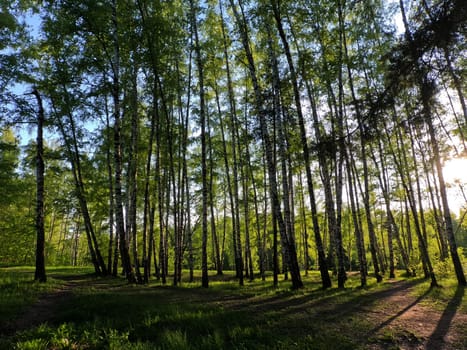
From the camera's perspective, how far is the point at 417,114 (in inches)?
183

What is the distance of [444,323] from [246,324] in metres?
4.64

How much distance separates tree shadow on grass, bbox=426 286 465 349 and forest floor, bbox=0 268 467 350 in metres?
0.02

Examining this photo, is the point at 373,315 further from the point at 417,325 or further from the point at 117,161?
the point at 117,161

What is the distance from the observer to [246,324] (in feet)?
17.3

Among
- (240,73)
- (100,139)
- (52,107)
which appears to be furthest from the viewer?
(240,73)

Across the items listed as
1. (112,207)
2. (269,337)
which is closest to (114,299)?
(269,337)

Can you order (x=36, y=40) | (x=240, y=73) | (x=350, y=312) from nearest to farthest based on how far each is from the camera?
(x=350, y=312) → (x=36, y=40) → (x=240, y=73)

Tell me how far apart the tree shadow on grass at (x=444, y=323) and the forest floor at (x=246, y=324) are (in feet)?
0.06

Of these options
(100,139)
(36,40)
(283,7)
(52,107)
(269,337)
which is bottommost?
(269,337)

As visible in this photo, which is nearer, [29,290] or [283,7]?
[29,290]

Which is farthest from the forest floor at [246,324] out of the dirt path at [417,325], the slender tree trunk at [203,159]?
the slender tree trunk at [203,159]

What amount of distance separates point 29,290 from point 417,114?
12.3 meters

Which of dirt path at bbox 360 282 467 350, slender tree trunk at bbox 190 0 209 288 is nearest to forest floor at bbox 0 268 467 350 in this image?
dirt path at bbox 360 282 467 350

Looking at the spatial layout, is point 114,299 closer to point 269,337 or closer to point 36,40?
point 269,337
